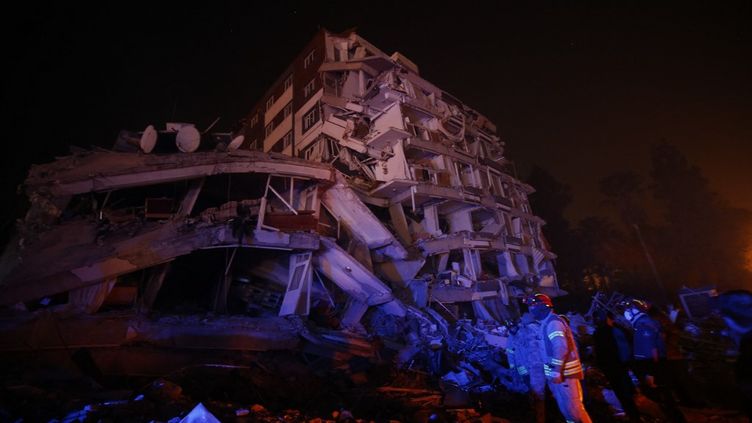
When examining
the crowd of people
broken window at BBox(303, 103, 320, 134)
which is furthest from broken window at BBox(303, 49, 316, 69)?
the crowd of people

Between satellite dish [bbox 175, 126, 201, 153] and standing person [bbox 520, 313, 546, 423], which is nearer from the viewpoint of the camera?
standing person [bbox 520, 313, 546, 423]

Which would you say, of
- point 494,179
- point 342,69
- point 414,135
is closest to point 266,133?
point 342,69

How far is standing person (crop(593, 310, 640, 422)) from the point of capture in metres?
5.98

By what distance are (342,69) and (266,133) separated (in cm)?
1076

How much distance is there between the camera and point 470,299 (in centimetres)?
1905

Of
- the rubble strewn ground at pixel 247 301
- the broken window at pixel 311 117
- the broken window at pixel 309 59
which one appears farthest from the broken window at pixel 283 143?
the rubble strewn ground at pixel 247 301

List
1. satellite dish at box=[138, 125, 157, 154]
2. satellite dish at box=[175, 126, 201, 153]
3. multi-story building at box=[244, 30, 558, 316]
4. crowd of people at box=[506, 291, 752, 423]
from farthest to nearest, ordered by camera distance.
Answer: multi-story building at box=[244, 30, 558, 316] < satellite dish at box=[175, 126, 201, 153] < satellite dish at box=[138, 125, 157, 154] < crowd of people at box=[506, 291, 752, 423]

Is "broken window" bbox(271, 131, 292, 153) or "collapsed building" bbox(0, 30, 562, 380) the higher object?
"broken window" bbox(271, 131, 292, 153)

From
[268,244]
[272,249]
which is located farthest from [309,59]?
[268,244]

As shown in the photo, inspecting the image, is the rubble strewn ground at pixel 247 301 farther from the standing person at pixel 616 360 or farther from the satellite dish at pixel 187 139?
the standing person at pixel 616 360

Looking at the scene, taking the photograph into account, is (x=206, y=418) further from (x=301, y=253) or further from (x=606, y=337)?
(x=301, y=253)

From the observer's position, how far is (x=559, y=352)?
5.05m

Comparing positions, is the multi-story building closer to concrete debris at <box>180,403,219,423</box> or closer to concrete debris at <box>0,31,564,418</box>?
concrete debris at <box>0,31,564,418</box>

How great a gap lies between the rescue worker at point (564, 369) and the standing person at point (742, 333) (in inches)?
66.8
